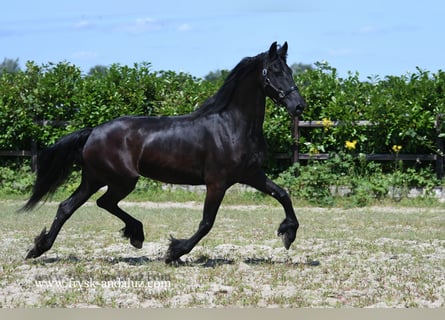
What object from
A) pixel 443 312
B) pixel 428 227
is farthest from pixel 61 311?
pixel 428 227

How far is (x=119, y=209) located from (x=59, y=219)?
0.68 meters

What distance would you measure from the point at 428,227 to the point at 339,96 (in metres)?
4.56

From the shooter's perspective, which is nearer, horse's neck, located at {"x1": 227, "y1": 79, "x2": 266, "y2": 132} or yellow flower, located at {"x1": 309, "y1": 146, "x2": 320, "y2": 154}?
horse's neck, located at {"x1": 227, "y1": 79, "x2": 266, "y2": 132}

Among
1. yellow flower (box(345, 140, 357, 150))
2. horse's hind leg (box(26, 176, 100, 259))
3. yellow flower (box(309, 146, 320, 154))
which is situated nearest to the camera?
horse's hind leg (box(26, 176, 100, 259))

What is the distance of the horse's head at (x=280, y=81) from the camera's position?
300 inches

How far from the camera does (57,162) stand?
8453mm

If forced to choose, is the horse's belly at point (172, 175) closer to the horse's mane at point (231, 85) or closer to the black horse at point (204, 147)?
the black horse at point (204, 147)

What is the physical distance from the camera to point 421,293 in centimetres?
650

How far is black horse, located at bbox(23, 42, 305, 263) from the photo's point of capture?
7762 millimetres

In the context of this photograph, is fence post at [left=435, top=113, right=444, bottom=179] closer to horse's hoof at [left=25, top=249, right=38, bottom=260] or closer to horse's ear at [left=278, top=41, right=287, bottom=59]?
horse's ear at [left=278, top=41, right=287, bottom=59]

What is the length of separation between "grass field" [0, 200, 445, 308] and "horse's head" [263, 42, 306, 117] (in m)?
1.69

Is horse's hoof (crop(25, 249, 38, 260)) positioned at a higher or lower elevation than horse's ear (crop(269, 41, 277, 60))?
lower

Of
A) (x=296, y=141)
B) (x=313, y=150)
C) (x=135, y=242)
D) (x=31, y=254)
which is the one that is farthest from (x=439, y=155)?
(x=31, y=254)

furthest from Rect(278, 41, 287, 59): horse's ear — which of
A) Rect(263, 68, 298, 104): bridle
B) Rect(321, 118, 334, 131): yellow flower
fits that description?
Rect(321, 118, 334, 131): yellow flower
